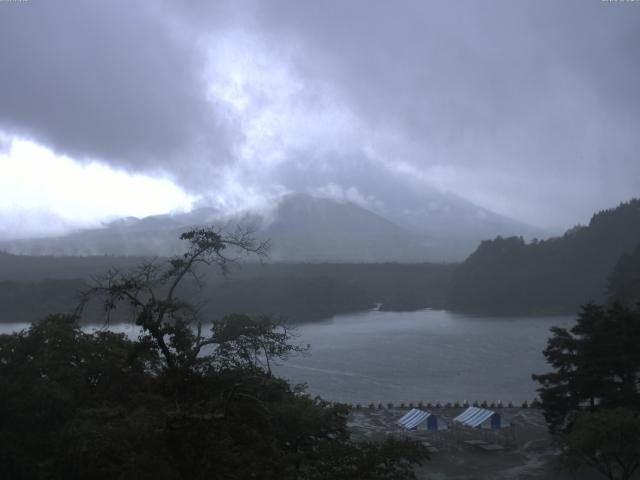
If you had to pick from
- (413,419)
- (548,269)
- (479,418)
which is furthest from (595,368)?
(548,269)

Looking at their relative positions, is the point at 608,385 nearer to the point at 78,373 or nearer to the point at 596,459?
the point at 596,459

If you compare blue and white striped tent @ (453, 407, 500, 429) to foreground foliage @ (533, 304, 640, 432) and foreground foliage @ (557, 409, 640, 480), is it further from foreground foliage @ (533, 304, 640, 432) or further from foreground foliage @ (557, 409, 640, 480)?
foreground foliage @ (557, 409, 640, 480)

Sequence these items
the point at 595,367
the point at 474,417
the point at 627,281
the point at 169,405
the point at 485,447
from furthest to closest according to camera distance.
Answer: the point at 627,281, the point at 474,417, the point at 485,447, the point at 595,367, the point at 169,405

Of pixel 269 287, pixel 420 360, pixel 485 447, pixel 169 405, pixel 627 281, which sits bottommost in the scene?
pixel 420 360

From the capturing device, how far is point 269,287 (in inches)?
1486

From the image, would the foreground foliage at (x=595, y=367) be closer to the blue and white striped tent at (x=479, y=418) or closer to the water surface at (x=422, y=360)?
the blue and white striped tent at (x=479, y=418)

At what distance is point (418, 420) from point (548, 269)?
34454 mm

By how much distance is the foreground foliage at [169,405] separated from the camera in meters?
2.87

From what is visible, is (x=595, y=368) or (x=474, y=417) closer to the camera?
(x=595, y=368)

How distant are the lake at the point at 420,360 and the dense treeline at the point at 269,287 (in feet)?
9.12

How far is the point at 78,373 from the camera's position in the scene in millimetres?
5402

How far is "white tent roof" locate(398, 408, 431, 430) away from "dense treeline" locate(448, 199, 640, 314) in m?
30.1

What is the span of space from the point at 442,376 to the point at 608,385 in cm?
983

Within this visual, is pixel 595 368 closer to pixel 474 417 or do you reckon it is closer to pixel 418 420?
pixel 474 417
